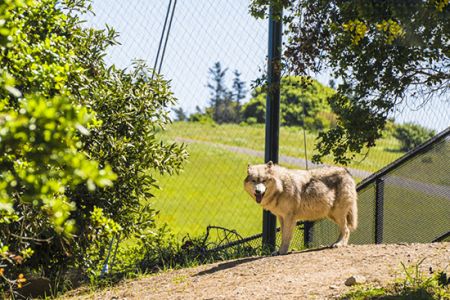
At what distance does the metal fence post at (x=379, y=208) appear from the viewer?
921cm

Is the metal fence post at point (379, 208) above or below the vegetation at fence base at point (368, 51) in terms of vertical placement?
below

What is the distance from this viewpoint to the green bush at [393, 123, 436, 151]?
10.9 m

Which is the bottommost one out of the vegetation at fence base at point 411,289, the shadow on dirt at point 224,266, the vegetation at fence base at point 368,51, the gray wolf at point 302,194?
the shadow on dirt at point 224,266

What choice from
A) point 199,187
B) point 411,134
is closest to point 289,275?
point 411,134

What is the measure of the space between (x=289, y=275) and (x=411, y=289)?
1262 millimetres

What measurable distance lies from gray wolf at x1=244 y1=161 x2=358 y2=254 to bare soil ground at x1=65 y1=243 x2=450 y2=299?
45 centimetres

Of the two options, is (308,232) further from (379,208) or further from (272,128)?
(272,128)

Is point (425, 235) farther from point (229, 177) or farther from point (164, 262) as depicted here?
point (229, 177)

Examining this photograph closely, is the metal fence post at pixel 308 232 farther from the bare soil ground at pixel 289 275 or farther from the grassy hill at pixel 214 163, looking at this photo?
the grassy hill at pixel 214 163

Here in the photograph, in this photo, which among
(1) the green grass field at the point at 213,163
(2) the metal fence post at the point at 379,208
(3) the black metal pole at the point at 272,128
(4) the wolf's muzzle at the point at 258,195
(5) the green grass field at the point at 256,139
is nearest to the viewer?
→ (4) the wolf's muzzle at the point at 258,195

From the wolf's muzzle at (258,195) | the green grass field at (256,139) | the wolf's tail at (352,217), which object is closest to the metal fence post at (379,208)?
the wolf's tail at (352,217)

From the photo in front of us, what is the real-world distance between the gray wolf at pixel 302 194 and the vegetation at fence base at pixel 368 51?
76 centimetres

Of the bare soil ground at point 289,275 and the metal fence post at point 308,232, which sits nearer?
the bare soil ground at point 289,275

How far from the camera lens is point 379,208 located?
9.27 m
